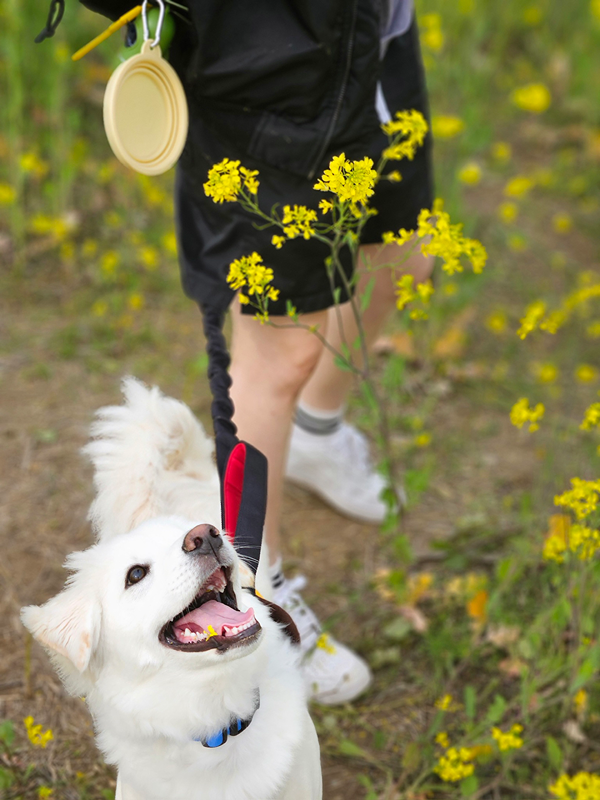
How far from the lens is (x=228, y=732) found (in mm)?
1289

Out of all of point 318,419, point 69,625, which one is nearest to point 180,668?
point 69,625

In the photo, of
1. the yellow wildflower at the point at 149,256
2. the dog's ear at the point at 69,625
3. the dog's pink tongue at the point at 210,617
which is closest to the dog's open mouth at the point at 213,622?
the dog's pink tongue at the point at 210,617

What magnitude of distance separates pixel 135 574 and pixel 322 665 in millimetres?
797

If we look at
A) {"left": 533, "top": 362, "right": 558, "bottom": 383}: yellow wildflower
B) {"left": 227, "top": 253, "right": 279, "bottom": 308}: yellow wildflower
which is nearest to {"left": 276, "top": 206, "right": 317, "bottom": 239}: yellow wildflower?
{"left": 227, "top": 253, "right": 279, "bottom": 308}: yellow wildflower

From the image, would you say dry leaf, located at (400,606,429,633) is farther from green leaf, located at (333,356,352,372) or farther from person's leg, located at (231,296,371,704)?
green leaf, located at (333,356,352,372)

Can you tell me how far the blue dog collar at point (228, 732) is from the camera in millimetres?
1261

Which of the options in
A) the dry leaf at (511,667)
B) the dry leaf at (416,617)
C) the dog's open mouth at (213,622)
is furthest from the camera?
the dry leaf at (416,617)

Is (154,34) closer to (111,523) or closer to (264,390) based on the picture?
(264,390)

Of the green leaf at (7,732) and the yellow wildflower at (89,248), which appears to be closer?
the green leaf at (7,732)

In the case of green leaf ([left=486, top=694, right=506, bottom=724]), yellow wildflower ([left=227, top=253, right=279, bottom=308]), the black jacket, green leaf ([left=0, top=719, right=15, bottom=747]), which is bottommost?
green leaf ([left=0, top=719, right=15, bottom=747])

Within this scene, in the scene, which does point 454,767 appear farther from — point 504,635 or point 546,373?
point 546,373

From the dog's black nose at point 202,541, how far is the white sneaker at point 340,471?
1256mm

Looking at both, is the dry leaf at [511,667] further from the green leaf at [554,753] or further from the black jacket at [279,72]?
the black jacket at [279,72]

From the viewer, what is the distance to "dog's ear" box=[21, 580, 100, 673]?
3.93 feet
